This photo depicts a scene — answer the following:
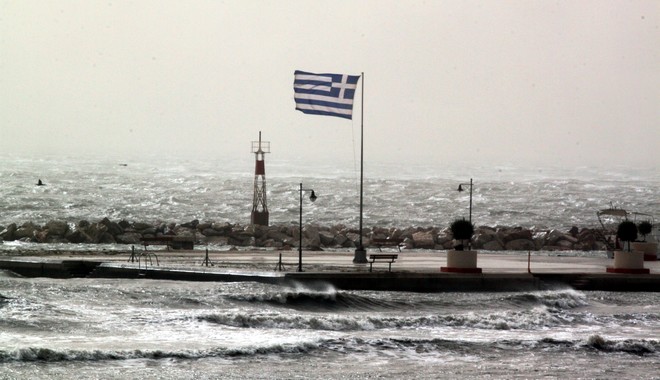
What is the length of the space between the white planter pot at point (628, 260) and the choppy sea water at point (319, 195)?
5469 centimetres

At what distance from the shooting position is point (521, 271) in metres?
41.2

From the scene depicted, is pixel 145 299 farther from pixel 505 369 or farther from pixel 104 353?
pixel 505 369

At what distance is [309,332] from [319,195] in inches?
3674

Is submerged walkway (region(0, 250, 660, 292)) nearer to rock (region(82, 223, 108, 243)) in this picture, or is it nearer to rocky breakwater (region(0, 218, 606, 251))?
rocky breakwater (region(0, 218, 606, 251))

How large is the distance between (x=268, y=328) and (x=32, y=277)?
33.6ft

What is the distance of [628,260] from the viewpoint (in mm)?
41469

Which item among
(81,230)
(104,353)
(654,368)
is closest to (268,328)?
(104,353)

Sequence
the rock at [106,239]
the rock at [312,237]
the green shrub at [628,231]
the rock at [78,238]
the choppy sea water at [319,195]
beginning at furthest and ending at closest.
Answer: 1. the choppy sea water at [319,195]
2. the rock at [106,239]
3. the rock at [78,238]
4. the rock at [312,237]
5. the green shrub at [628,231]

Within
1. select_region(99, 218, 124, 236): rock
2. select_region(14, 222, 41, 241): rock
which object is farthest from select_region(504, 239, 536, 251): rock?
select_region(14, 222, 41, 241): rock

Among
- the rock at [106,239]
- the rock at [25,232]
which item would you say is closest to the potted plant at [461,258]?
the rock at [106,239]

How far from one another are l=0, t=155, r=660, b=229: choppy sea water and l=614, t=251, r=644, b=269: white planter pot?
5469cm

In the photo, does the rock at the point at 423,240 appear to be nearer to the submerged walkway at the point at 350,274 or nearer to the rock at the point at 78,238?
the rock at the point at 78,238

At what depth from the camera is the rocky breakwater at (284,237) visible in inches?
2544

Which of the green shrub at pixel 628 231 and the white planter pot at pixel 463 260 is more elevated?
the green shrub at pixel 628 231
